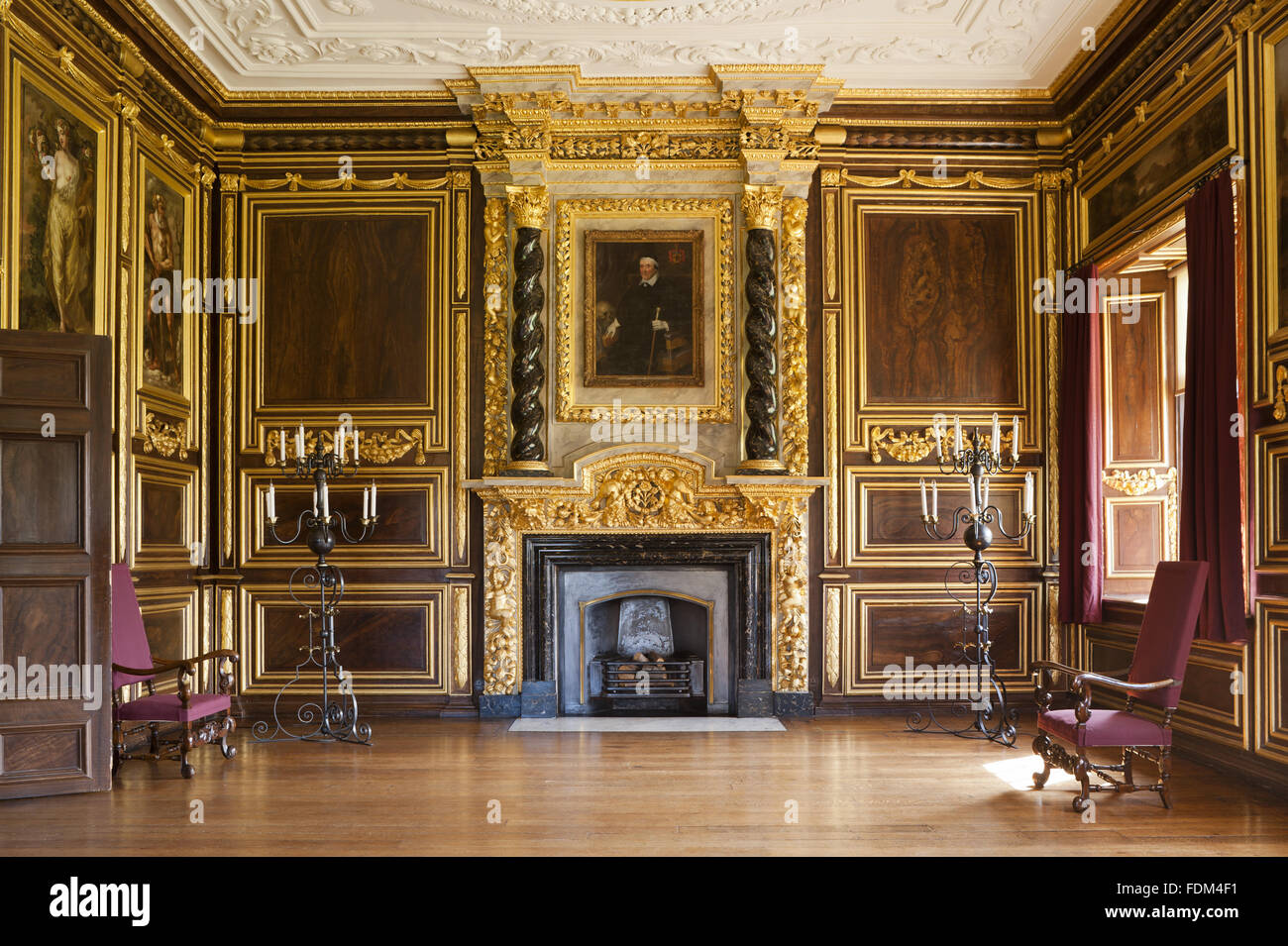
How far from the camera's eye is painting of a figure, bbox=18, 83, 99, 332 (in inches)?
197

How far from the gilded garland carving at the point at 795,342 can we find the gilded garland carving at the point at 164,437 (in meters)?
4.08

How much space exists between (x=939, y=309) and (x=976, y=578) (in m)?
1.93

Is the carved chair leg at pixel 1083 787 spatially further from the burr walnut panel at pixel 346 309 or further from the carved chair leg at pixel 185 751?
the burr walnut panel at pixel 346 309

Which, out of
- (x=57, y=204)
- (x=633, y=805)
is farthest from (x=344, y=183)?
(x=633, y=805)

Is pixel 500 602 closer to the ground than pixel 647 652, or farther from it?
farther from it

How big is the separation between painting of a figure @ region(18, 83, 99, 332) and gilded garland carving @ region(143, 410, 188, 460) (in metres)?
0.79

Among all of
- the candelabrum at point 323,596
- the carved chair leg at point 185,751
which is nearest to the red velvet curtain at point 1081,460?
the candelabrum at point 323,596

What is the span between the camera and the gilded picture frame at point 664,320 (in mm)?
7031

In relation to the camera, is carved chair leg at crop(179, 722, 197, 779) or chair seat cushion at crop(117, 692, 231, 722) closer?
carved chair leg at crop(179, 722, 197, 779)

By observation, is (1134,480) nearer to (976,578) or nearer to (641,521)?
(976,578)

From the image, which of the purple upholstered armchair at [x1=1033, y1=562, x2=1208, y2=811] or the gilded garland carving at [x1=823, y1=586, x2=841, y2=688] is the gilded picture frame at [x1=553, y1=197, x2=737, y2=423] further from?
the purple upholstered armchair at [x1=1033, y1=562, x2=1208, y2=811]

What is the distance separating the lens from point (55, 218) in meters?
5.24

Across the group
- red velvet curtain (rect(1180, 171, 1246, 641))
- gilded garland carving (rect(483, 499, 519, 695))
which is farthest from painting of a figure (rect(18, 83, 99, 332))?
red velvet curtain (rect(1180, 171, 1246, 641))

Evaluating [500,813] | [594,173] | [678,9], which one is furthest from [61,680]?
[678,9]
